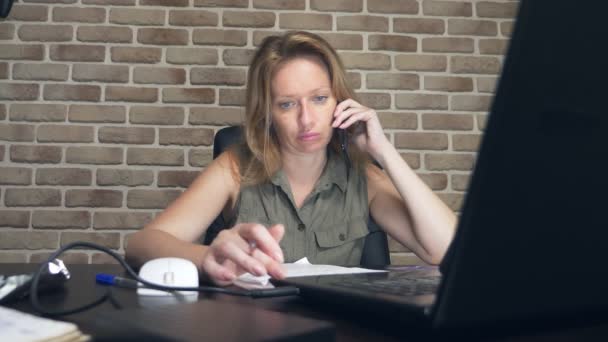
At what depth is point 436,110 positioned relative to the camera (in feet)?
7.52

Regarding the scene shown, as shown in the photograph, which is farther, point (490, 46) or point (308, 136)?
point (490, 46)

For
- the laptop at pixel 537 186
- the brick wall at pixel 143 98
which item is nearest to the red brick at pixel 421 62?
the brick wall at pixel 143 98

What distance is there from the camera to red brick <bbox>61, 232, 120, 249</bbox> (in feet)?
6.88

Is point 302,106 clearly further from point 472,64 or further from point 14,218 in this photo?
point 14,218

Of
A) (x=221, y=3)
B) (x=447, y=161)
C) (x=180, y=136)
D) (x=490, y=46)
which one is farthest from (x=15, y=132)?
(x=490, y=46)

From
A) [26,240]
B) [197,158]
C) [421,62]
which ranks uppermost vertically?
[421,62]

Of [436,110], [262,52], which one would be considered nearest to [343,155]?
[262,52]

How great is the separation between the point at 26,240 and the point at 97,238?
268mm

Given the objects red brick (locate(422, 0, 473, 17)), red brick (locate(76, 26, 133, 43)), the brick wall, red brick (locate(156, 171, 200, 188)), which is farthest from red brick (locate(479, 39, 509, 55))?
red brick (locate(76, 26, 133, 43))

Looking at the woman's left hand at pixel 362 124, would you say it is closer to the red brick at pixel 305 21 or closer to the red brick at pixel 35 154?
the red brick at pixel 305 21

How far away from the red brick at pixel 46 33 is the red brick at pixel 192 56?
0.41 metres

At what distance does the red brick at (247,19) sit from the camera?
2.21 metres

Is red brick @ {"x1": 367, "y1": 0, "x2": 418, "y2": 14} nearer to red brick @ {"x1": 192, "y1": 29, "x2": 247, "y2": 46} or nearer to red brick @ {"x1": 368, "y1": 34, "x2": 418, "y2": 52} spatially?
red brick @ {"x1": 368, "y1": 34, "x2": 418, "y2": 52}

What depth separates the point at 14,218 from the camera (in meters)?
2.08
